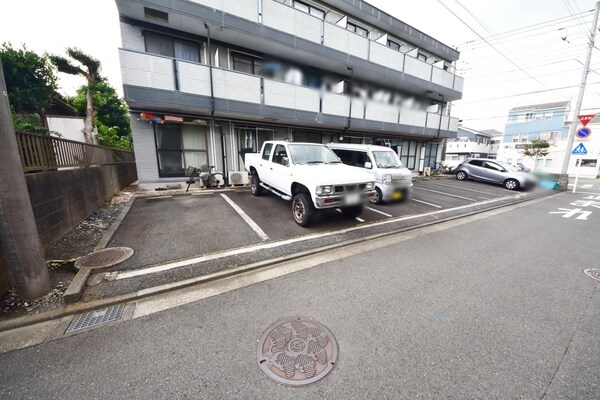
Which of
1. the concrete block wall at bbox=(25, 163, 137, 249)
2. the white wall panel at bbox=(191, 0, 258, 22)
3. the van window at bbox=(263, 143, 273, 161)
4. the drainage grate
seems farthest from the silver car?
the concrete block wall at bbox=(25, 163, 137, 249)

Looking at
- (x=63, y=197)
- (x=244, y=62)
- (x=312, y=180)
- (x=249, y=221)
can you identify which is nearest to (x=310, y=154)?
(x=312, y=180)

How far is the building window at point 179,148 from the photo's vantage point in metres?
8.79

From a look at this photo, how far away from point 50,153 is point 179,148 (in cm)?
504

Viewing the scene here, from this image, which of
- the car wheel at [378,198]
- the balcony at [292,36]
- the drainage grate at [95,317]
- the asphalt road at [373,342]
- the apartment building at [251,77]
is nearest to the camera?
the asphalt road at [373,342]

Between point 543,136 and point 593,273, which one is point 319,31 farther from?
point 543,136

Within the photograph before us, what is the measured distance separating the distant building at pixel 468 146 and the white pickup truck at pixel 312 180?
38.3m

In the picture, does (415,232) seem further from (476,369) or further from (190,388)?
(190,388)

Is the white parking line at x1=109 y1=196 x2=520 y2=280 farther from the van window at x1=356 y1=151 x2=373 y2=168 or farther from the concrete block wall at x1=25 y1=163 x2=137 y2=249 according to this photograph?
the van window at x1=356 y1=151 x2=373 y2=168

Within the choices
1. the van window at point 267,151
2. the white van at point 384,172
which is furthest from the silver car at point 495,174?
the van window at point 267,151

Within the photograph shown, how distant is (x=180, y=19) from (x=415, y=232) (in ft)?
31.7

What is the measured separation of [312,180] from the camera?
184 inches

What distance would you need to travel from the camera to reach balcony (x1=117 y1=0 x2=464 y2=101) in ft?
23.9

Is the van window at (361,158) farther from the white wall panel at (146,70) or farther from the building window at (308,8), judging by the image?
the building window at (308,8)

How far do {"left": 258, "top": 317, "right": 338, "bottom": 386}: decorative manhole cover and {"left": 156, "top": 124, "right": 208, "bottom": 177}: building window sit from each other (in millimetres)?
8704
